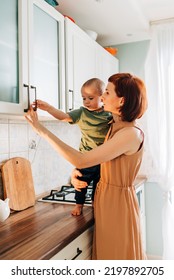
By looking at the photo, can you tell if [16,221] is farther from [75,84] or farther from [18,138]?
[75,84]

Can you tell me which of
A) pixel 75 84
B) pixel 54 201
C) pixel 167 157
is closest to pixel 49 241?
pixel 54 201

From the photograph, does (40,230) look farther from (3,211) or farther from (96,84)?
(96,84)

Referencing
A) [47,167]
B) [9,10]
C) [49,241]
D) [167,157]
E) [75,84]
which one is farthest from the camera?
[167,157]

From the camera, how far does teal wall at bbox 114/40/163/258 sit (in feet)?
9.03

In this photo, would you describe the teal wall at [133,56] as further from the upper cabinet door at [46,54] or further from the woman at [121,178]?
the woman at [121,178]

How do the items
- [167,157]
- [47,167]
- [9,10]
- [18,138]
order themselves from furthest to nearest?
[167,157] < [47,167] < [18,138] < [9,10]

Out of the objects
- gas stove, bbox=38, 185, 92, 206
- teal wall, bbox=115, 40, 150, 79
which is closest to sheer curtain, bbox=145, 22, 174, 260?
teal wall, bbox=115, 40, 150, 79

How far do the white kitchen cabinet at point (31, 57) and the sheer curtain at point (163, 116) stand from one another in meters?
1.24

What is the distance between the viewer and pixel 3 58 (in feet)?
3.97

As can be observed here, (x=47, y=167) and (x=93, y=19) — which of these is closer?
(x=47, y=167)

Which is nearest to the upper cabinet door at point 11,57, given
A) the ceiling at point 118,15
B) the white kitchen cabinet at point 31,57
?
the white kitchen cabinet at point 31,57

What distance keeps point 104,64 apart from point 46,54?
0.98m

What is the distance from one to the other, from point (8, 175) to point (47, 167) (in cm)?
51

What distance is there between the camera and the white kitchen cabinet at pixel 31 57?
1.24 m
